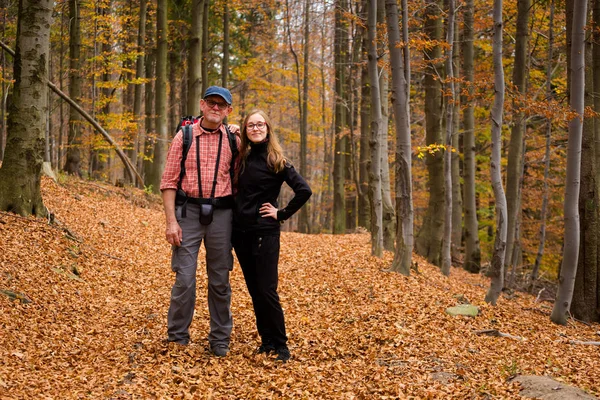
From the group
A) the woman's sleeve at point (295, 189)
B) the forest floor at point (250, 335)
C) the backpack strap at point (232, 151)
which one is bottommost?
the forest floor at point (250, 335)

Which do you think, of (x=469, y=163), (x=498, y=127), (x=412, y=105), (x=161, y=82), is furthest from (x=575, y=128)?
(x=412, y=105)

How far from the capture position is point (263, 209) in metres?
4.83

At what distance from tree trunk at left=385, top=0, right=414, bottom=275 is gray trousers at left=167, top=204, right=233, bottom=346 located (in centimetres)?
453

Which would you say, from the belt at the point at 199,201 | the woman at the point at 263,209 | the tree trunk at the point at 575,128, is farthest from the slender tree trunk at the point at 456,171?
the belt at the point at 199,201

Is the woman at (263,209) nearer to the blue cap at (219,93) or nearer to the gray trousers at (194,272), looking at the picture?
the gray trousers at (194,272)

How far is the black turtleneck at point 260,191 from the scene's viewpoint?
484cm

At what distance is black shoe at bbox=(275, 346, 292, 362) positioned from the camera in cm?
492

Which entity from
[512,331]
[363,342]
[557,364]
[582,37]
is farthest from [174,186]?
[582,37]

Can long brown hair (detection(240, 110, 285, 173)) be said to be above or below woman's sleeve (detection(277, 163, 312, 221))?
above

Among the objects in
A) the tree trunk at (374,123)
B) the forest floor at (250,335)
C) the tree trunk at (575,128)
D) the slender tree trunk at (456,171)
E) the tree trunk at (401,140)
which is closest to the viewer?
the forest floor at (250,335)

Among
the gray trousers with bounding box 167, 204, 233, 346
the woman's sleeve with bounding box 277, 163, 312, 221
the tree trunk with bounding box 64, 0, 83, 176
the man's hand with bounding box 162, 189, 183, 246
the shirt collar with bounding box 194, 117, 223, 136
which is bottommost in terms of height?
the gray trousers with bounding box 167, 204, 233, 346

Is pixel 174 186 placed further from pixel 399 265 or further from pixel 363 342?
pixel 399 265

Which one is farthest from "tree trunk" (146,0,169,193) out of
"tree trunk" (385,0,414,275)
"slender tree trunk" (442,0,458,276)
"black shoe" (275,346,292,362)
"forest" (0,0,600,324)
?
"black shoe" (275,346,292,362)

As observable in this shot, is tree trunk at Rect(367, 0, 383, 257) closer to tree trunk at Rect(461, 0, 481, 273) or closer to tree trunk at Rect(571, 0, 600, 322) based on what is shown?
tree trunk at Rect(571, 0, 600, 322)
